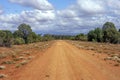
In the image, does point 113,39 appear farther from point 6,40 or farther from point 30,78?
point 30,78

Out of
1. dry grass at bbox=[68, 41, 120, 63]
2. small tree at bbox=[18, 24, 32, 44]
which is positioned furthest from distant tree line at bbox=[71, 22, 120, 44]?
dry grass at bbox=[68, 41, 120, 63]

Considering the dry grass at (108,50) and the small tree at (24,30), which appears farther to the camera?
the small tree at (24,30)

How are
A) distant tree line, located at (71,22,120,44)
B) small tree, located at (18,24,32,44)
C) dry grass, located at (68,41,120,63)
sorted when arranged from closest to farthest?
dry grass, located at (68,41,120,63) < distant tree line, located at (71,22,120,44) < small tree, located at (18,24,32,44)

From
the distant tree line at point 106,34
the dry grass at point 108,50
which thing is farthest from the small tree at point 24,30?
the dry grass at point 108,50

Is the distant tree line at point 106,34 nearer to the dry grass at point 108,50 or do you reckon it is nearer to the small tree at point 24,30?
the small tree at point 24,30

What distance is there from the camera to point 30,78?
49.5ft

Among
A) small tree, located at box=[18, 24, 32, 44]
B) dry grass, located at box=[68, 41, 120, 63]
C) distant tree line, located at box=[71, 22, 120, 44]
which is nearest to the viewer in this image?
dry grass, located at box=[68, 41, 120, 63]

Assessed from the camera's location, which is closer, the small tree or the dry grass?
the dry grass

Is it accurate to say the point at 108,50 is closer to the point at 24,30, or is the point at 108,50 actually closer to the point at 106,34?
the point at 106,34

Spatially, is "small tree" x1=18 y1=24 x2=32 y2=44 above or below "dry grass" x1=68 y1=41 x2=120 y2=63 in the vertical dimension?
above

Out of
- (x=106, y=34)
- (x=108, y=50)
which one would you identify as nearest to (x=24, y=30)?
(x=106, y=34)

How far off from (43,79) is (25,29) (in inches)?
4529

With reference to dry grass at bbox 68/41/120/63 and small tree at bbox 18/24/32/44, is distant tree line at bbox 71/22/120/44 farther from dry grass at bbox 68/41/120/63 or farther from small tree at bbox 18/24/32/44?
dry grass at bbox 68/41/120/63

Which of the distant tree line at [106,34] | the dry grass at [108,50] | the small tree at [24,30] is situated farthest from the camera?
the small tree at [24,30]
